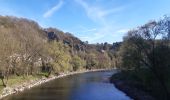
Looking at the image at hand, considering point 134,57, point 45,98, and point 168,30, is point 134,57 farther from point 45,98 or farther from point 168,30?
point 45,98

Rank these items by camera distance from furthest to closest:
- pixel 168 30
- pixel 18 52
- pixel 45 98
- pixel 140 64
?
pixel 18 52 < pixel 45 98 < pixel 140 64 < pixel 168 30

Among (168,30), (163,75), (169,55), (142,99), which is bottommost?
(142,99)

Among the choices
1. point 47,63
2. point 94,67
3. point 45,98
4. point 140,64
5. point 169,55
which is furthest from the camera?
point 94,67

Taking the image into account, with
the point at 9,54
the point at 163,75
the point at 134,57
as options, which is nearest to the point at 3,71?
the point at 9,54

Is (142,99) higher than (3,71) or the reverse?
the reverse

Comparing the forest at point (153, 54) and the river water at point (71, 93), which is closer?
the forest at point (153, 54)

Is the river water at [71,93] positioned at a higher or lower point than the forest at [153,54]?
lower

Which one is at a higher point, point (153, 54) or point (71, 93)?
point (153, 54)

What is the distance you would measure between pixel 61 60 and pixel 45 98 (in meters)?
65.3

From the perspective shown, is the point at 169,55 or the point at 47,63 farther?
the point at 47,63

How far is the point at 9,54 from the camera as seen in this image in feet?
226

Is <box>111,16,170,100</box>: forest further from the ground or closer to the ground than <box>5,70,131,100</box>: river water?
further from the ground

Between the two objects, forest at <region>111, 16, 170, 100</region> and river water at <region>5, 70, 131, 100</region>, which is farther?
river water at <region>5, 70, 131, 100</region>

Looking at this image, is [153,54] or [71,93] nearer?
[153,54]
